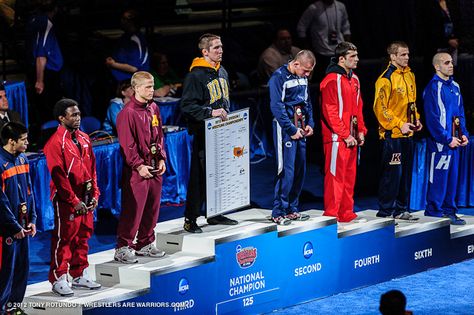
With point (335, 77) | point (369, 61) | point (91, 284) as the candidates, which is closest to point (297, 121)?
point (335, 77)

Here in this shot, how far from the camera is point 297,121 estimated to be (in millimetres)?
10883

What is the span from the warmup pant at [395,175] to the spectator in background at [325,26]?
191 inches

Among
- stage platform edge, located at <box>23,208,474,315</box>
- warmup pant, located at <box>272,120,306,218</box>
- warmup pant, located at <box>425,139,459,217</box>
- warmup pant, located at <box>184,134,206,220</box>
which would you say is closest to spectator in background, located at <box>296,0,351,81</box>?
warmup pant, located at <box>425,139,459,217</box>

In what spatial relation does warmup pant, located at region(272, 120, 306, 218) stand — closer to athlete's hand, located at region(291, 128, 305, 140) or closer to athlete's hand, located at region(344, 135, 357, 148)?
athlete's hand, located at region(291, 128, 305, 140)

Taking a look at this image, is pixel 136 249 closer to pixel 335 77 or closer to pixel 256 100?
pixel 335 77

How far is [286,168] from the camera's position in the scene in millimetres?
10930

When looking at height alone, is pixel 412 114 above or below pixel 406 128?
above

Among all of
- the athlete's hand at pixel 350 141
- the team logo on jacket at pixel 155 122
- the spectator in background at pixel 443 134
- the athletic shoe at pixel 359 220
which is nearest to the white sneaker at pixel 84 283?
the team logo on jacket at pixel 155 122

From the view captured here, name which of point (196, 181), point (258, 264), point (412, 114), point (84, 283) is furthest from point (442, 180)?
point (84, 283)

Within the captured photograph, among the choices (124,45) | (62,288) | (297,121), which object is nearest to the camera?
(62,288)

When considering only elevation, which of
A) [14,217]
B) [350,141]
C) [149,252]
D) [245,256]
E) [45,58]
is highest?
[45,58]

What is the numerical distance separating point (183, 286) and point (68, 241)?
1085mm

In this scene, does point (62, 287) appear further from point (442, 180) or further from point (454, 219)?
point (454, 219)

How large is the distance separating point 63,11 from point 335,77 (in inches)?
236
